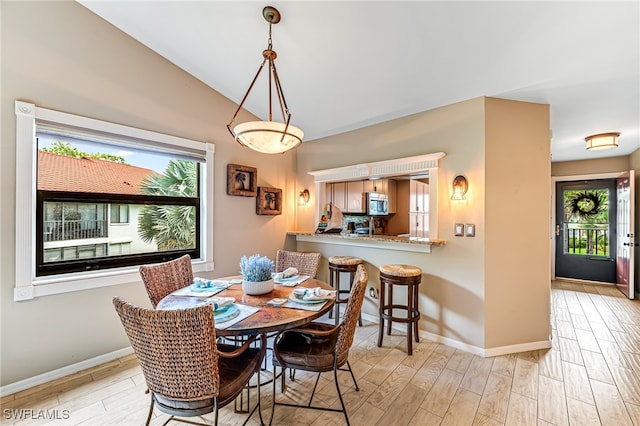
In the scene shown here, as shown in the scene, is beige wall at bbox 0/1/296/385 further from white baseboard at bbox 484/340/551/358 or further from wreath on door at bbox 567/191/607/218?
wreath on door at bbox 567/191/607/218

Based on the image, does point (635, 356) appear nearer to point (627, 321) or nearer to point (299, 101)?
point (627, 321)

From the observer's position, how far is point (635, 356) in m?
2.73

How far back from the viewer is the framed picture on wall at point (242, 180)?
365 cm

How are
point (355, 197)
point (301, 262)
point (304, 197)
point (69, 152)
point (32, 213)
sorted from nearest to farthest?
point (32, 213), point (69, 152), point (301, 262), point (304, 197), point (355, 197)

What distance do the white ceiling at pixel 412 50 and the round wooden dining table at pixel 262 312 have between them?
7.06 ft

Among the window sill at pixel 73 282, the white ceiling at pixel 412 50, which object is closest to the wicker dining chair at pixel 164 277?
the window sill at pixel 73 282

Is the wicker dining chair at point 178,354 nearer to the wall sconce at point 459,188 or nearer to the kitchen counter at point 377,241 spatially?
the kitchen counter at point 377,241

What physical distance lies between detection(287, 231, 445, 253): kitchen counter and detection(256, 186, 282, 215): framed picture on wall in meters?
0.49

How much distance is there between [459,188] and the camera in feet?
9.61

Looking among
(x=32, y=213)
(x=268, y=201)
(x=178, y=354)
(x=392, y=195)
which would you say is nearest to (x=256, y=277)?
(x=178, y=354)

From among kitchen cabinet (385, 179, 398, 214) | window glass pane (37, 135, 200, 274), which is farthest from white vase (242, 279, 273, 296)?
kitchen cabinet (385, 179, 398, 214)

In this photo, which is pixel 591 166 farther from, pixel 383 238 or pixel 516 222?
pixel 383 238

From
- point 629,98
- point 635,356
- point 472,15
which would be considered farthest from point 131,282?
point 629,98

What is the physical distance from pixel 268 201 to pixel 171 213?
52.1 inches
